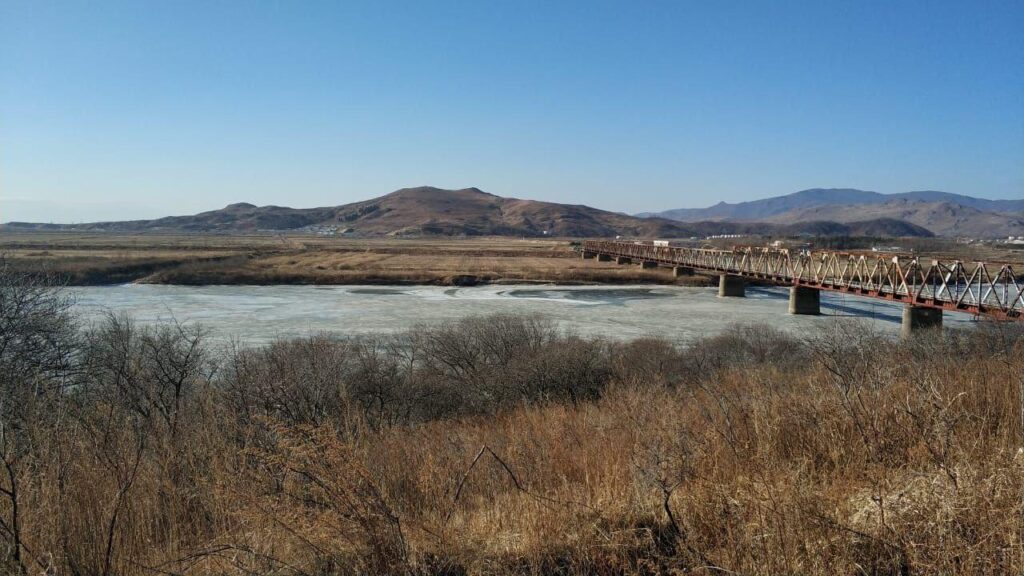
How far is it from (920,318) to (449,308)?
24.3m

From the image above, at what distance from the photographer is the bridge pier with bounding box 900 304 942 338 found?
2723 centimetres

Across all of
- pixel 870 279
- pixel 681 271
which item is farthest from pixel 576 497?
pixel 681 271

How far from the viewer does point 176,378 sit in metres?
15.0

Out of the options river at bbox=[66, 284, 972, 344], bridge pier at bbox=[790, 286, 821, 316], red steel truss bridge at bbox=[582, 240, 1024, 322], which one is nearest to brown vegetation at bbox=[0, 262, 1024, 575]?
river at bbox=[66, 284, 972, 344]

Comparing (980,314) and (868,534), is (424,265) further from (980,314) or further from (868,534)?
(868,534)

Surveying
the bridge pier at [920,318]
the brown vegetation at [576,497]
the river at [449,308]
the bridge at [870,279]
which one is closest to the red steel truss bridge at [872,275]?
the bridge at [870,279]

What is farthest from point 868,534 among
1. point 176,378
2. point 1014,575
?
point 176,378

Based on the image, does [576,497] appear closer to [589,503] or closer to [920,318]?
[589,503]

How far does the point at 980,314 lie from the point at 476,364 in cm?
2046

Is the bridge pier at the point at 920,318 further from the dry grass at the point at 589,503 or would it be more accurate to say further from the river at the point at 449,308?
the dry grass at the point at 589,503

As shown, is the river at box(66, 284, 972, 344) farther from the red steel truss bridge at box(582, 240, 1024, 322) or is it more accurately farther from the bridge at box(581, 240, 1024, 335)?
the red steel truss bridge at box(582, 240, 1024, 322)

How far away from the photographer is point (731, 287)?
47.1 m

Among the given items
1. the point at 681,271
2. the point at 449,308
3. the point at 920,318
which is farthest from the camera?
the point at 681,271

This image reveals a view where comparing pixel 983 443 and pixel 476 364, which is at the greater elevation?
pixel 983 443
